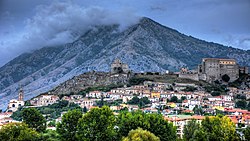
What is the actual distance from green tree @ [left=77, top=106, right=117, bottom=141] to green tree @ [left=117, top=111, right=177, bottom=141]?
38.0 inches

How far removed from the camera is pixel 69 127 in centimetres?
3512

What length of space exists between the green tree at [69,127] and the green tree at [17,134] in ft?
7.43

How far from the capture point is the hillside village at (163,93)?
61200mm

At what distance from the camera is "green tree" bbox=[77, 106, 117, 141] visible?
3347 centimetres

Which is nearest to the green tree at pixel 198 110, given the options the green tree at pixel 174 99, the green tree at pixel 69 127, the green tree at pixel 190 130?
the green tree at pixel 174 99

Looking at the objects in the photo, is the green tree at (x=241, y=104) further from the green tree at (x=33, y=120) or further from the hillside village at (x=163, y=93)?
the green tree at (x=33, y=120)

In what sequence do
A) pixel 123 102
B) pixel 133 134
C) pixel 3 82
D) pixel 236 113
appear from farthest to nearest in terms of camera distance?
pixel 3 82
pixel 123 102
pixel 236 113
pixel 133 134

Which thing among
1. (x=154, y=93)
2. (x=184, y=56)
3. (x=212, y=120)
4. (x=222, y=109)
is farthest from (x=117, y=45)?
(x=212, y=120)

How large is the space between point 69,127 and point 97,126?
2630mm

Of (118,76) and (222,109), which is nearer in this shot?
(222,109)

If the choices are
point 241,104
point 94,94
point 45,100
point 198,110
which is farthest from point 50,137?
point 45,100

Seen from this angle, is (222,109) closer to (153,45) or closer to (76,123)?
(76,123)

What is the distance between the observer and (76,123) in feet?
116

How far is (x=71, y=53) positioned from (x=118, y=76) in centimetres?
11635
